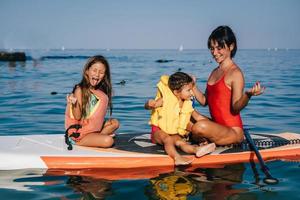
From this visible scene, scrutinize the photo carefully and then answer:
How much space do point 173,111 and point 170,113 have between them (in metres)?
0.05

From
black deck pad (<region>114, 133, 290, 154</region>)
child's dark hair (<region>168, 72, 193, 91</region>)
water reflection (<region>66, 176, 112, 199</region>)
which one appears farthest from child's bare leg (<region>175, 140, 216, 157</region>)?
water reflection (<region>66, 176, 112, 199</region>)

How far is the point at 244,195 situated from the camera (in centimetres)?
413

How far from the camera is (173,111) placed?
17.0ft

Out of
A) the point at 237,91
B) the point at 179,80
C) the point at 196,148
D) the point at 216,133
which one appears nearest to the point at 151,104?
the point at 179,80

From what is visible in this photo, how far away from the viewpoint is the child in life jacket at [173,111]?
5.13m

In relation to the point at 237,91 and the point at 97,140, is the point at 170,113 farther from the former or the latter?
the point at 97,140

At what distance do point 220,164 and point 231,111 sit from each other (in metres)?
0.69

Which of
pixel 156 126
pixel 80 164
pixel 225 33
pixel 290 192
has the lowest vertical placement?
pixel 290 192

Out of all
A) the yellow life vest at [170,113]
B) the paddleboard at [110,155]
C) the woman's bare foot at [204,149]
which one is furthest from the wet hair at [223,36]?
the paddleboard at [110,155]

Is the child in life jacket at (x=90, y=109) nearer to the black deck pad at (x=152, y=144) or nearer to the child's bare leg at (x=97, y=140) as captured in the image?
the child's bare leg at (x=97, y=140)

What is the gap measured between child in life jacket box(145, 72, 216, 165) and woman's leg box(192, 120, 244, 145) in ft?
0.52

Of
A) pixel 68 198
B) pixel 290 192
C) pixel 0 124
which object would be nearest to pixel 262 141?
pixel 290 192

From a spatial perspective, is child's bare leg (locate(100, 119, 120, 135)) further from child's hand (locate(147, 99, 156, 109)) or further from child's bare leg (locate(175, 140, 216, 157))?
child's bare leg (locate(175, 140, 216, 157))

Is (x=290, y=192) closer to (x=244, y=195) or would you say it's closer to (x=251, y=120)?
(x=244, y=195)
